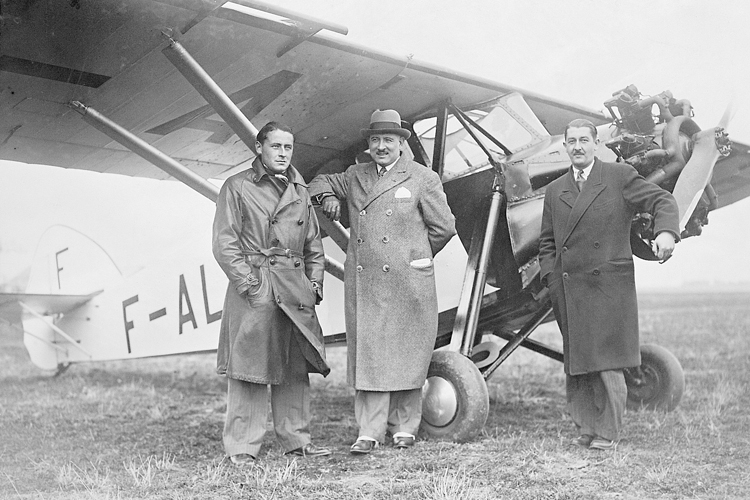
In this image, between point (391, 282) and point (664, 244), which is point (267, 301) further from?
point (664, 244)

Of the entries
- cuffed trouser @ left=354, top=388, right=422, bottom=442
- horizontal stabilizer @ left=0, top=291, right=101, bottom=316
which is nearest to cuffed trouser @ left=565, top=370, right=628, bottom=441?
cuffed trouser @ left=354, top=388, right=422, bottom=442

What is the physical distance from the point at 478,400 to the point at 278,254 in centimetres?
149

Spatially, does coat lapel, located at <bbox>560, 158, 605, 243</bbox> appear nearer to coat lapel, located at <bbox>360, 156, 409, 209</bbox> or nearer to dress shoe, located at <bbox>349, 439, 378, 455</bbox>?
coat lapel, located at <bbox>360, 156, 409, 209</bbox>

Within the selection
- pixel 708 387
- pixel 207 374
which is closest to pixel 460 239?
pixel 708 387

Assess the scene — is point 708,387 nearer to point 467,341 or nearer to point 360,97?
point 467,341

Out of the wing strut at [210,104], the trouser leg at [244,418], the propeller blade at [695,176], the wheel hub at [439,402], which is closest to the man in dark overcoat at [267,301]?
the trouser leg at [244,418]

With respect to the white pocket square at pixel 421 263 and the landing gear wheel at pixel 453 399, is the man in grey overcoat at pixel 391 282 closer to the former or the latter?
the white pocket square at pixel 421 263

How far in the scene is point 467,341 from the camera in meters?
4.37

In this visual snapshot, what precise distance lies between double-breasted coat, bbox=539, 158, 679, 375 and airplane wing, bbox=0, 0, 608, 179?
5.38 ft

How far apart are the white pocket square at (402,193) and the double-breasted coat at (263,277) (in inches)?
20.7

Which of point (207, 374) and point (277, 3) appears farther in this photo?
point (207, 374)

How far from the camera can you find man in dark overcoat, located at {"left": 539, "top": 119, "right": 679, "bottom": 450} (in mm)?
3664

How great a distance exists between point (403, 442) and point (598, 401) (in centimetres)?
115

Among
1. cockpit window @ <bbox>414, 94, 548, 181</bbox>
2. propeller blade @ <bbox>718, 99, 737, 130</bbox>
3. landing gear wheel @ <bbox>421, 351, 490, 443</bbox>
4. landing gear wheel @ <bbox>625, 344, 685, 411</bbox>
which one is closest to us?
landing gear wheel @ <bbox>421, 351, 490, 443</bbox>
